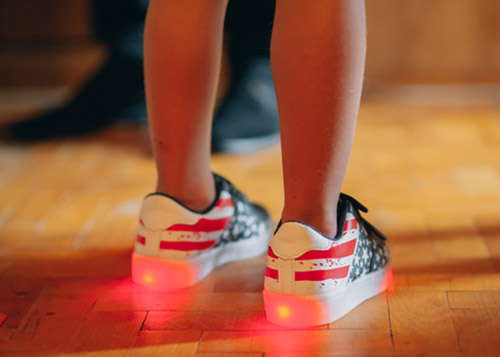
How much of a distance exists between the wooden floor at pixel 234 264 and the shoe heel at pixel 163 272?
0.04 ft

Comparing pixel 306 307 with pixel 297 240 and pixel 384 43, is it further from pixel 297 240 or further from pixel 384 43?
pixel 384 43

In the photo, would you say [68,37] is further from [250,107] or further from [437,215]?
[437,215]

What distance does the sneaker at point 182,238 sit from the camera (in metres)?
0.72

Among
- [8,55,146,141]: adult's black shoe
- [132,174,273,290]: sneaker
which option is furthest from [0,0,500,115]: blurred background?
[132,174,273,290]: sneaker

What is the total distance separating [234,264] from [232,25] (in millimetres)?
886

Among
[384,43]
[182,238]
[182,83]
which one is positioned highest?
[182,83]

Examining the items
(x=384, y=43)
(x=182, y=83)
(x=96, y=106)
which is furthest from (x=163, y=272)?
(x=384, y=43)

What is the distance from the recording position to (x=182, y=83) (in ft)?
2.29

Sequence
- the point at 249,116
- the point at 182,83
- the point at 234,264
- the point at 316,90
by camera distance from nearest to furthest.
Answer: the point at 316,90
the point at 182,83
the point at 234,264
the point at 249,116

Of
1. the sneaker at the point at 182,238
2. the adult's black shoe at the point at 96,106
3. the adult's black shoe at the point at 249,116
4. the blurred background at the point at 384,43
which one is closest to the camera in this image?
the sneaker at the point at 182,238

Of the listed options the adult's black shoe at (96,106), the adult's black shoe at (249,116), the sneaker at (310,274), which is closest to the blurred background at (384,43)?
the adult's black shoe at (96,106)

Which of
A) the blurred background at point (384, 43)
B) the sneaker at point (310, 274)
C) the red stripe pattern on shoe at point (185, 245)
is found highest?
the sneaker at point (310, 274)

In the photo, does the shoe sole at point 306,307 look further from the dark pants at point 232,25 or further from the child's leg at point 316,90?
the dark pants at point 232,25

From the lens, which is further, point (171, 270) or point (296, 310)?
point (171, 270)
